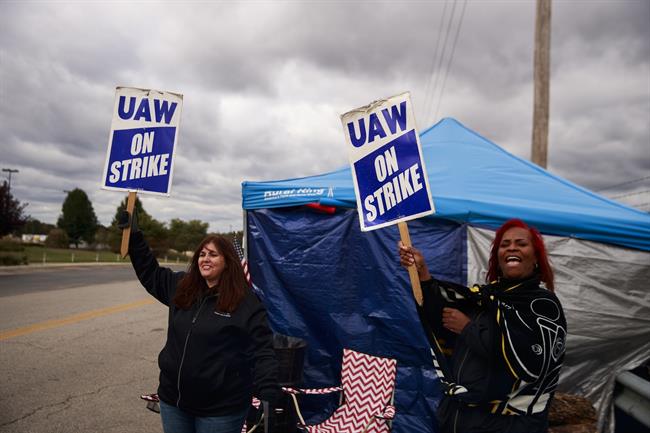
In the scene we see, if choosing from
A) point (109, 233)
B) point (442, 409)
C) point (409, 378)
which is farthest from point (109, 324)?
point (109, 233)

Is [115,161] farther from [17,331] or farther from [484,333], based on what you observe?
[17,331]

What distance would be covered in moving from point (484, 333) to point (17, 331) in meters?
8.27

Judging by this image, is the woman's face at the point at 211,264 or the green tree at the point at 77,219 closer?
the woman's face at the point at 211,264

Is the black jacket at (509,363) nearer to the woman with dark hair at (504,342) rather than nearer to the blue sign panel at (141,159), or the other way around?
the woman with dark hair at (504,342)

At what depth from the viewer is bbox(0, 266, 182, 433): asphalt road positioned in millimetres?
4145

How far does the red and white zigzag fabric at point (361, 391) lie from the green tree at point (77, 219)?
73.1m

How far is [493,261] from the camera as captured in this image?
89.1 inches

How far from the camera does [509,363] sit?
1.78m

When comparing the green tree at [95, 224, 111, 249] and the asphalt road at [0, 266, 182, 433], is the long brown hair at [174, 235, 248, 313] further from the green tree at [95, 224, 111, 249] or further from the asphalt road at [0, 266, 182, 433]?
the green tree at [95, 224, 111, 249]

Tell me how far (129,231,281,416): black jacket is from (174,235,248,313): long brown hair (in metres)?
0.04

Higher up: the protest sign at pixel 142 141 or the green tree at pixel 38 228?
the green tree at pixel 38 228

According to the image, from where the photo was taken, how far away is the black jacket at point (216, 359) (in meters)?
2.32

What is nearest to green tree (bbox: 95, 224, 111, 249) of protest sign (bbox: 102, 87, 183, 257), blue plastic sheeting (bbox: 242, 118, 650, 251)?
blue plastic sheeting (bbox: 242, 118, 650, 251)

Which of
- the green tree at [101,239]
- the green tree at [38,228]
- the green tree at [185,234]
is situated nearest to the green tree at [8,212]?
the green tree at [101,239]
